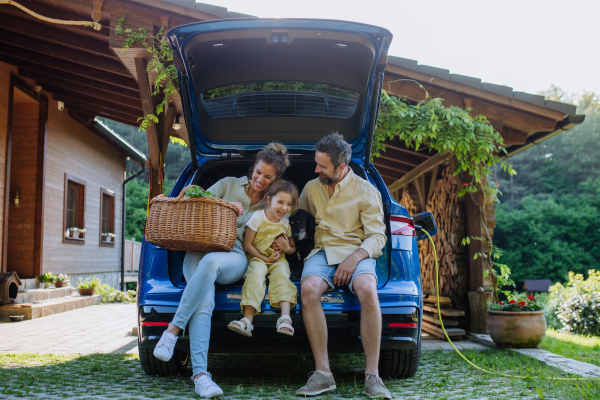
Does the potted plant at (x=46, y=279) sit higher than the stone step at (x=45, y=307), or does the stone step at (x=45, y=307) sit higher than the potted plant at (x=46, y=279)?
the potted plant at (x=46, y=279)

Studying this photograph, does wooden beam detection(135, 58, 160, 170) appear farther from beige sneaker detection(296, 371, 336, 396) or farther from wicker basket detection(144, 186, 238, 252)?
beige sneaker detection(296, 371, 336, 396)

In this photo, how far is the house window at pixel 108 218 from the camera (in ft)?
45.5

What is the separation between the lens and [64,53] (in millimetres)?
7867

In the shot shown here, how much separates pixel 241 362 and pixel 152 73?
3.13m

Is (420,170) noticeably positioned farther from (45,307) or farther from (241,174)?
(45,307)

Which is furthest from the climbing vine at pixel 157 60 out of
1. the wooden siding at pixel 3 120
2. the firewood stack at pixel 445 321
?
the wooden siding at pixel 3 120

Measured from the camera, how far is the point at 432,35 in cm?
4634

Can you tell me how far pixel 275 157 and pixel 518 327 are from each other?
2.88 meters

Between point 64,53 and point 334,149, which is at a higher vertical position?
point 64,53

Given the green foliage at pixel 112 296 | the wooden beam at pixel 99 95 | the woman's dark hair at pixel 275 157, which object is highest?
the wooden beam at pixel 99 95

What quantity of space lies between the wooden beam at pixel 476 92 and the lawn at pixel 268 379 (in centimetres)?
260

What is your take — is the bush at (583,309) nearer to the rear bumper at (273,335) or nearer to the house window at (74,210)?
the rear bumper at (273,335)

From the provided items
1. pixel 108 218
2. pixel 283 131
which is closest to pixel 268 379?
pixel 283 131

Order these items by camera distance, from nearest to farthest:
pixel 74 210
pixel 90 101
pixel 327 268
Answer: pixel 327 268, pixel 90 101, pixel 74 210
